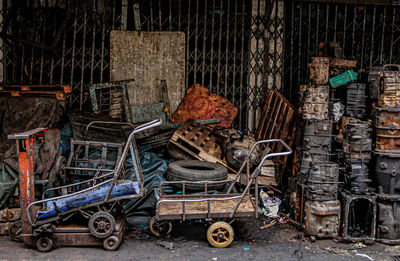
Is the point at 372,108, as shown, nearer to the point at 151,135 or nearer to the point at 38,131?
the point at 151,135

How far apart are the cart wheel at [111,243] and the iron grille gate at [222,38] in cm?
379

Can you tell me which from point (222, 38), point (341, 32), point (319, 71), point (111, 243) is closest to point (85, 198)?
point (111, 243)

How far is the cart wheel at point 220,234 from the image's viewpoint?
206 inches

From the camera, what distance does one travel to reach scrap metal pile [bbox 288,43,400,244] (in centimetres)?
551

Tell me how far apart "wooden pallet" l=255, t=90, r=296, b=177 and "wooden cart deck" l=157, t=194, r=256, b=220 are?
2.02 metres

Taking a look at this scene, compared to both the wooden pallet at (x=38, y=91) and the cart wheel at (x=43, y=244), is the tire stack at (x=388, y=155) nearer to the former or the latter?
the cart wheel at (x=43, y=244)

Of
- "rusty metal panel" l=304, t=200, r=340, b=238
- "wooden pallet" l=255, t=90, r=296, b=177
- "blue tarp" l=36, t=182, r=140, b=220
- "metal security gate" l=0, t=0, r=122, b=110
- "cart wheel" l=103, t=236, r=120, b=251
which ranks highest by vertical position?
"metal security gate" l=0, t=0, r=122, b=110

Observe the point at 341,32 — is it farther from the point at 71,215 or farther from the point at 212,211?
the point at 71,215

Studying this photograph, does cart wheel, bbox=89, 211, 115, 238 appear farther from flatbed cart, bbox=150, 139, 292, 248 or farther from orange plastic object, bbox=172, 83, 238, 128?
orange plastic object, bbox=172, 83, 238, 128

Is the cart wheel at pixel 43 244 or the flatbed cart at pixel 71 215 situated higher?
the flatbed cart at pixel 71 215

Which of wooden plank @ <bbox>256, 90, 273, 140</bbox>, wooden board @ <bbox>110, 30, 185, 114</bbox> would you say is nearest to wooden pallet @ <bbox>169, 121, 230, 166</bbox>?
wooden plank @ <bbox>256, 90, 273, 140</bbox>

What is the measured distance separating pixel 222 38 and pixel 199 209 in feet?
15.2

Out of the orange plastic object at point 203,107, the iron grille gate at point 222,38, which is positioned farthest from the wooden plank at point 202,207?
the iron grille gate at point 222,38

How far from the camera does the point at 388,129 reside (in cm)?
562
